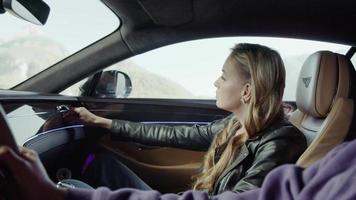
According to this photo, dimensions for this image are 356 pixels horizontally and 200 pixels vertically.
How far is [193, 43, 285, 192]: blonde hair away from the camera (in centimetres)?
183

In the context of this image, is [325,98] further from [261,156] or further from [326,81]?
[261,156]

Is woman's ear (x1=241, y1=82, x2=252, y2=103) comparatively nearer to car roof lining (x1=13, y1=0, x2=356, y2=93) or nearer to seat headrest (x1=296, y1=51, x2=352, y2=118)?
seat headrest (x1=296, y1=51, x2=352, y2=118)

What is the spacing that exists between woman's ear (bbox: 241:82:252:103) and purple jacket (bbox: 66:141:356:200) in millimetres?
885

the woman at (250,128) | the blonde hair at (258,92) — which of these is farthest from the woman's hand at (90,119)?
the blonde hair at (258,92)

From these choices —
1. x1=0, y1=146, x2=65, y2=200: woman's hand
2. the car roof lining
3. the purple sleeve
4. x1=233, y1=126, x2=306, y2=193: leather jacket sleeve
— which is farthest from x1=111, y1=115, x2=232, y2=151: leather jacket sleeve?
x1=0, y1=146, x2=65, y2=200: woman's hand

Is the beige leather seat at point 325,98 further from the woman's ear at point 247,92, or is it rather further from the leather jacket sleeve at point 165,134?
the leather jacket sleeve at point 165,134

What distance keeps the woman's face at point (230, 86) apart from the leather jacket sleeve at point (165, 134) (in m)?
0.44

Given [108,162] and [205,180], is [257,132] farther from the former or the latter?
[108,162]

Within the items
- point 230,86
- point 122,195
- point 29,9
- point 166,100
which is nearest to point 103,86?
point 166,100

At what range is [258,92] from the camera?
6.01 feet

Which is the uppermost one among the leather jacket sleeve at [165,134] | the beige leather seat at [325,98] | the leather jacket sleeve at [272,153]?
the beige leather seat at [325,98]

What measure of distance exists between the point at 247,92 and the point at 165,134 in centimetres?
69

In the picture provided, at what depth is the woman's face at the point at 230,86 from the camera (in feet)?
6.24

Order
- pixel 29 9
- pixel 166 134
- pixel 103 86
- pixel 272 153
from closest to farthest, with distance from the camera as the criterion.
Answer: pixel 29 9
pixel 272 153
pixel 166 134
pixel 103 86
